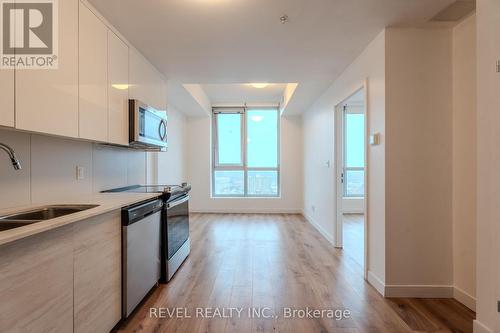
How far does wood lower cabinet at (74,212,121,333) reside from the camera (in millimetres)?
1462

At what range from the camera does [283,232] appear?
4617mm

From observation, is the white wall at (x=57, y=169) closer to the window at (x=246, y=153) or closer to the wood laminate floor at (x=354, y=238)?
the wood laminate floor at (x=354, y=238)

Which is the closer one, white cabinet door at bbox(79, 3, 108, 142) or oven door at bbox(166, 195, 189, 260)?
white cabinet door at bbox(79, 3, 108, 142)

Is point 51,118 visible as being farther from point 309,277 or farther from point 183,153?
point 183,153

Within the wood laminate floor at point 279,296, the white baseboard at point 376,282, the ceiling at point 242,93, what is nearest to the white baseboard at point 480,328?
the wood laminate floor at point 279,296

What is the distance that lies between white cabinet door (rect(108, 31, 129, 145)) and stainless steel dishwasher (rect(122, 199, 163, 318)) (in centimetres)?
71

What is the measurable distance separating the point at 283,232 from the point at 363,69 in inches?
118

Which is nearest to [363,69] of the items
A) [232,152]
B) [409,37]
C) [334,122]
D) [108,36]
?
[409,37]

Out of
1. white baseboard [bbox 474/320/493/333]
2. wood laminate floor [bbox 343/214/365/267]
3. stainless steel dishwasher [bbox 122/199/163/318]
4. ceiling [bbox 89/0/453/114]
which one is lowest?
wood laminate floor [bbox 343/214/365/267]

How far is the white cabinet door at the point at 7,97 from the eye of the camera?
4.07 ft

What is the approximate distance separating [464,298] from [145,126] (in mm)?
3424

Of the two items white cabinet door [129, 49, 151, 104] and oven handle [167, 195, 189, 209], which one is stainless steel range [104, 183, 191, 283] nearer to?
oven handle [167, 195, 189, 209]

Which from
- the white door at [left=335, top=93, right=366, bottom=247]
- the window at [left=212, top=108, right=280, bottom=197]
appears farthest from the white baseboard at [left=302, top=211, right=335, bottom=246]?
the white door at [left=335, top=93, right=366, bottom=247]

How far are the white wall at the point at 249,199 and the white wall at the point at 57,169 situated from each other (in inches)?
126
